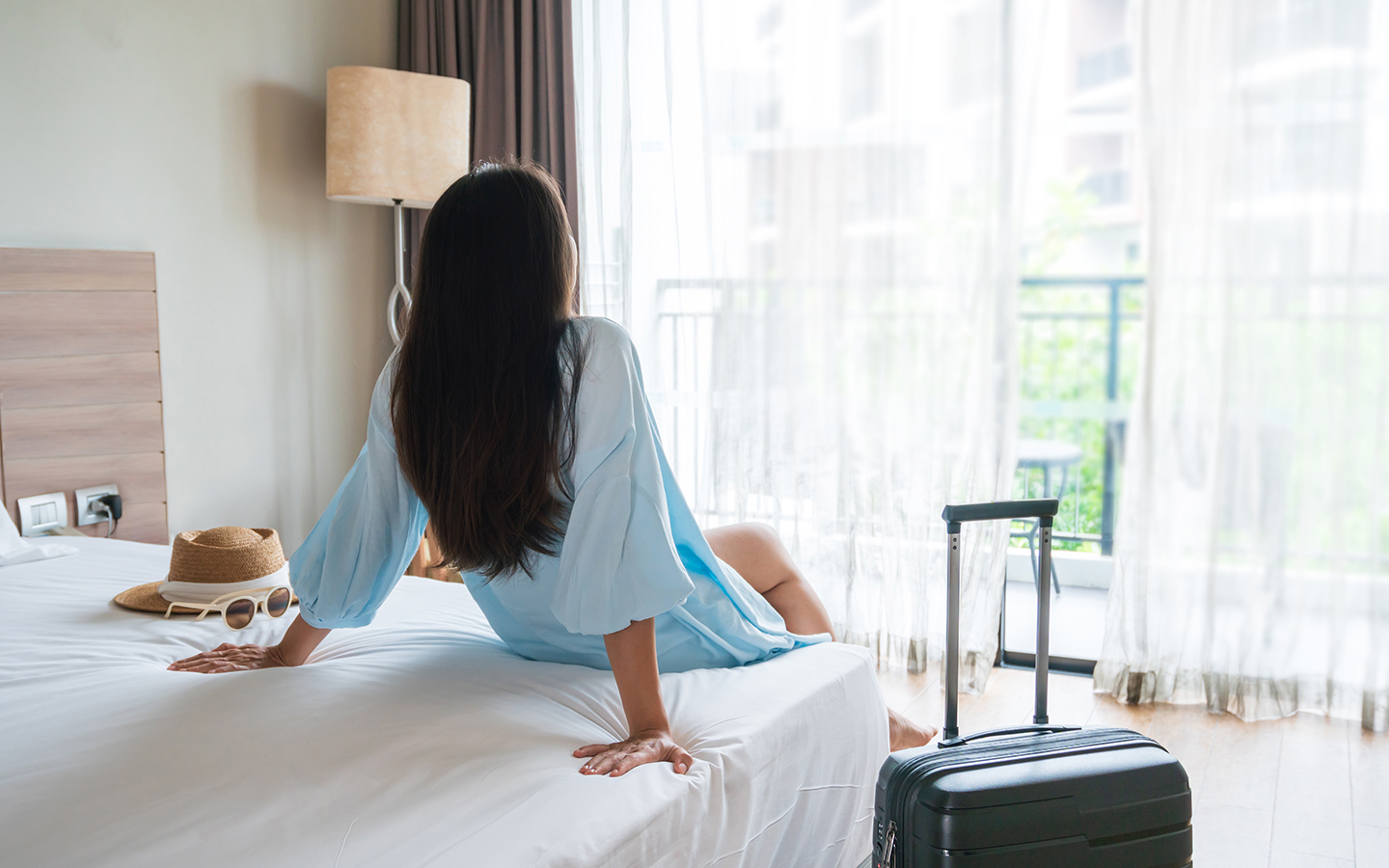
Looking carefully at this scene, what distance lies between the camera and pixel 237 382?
3053 mm

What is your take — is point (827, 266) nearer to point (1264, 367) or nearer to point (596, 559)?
point (1264, 367)

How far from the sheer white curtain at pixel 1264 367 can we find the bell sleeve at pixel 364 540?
2074 mm

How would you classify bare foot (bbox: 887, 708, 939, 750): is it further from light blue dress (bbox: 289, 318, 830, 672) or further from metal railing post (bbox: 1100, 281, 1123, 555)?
metal railing post (bbox: 1100, 281, 1123, 555)

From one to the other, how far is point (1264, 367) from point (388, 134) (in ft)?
8.27

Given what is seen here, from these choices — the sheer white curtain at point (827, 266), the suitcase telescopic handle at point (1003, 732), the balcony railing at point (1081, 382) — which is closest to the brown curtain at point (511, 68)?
the sheer white curtain at point (827, 266)

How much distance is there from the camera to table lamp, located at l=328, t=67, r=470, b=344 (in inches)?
117

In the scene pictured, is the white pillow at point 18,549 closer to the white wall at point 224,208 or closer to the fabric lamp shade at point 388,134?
the white wall at point 224,208

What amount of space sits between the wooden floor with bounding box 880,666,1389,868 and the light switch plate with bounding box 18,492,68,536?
219 centimetres

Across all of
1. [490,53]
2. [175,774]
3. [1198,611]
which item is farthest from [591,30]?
[175,774]

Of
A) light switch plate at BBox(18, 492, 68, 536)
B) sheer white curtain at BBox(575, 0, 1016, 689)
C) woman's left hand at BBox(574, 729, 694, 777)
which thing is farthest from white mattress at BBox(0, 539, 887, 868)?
sheer white curtain at BBox(575, 0, 1016, 689)

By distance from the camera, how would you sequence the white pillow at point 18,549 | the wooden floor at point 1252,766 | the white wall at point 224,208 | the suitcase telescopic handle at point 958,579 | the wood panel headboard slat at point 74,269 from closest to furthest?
1. the suitcase telescopic handle at point 958,579
2. the wooden floor at point 1252,766
3. the white pillow at point 18,549
4. the wood panel headboard slat at point 74,269
5. the white wall at point 224,208

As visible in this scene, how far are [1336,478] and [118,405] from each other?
3159mm

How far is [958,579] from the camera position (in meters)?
1.62

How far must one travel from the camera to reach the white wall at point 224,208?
249 centimetres
